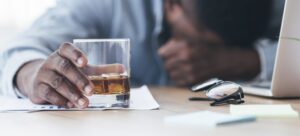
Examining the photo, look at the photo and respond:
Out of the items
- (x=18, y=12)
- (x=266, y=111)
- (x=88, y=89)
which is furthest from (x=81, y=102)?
(x=18, y=12)

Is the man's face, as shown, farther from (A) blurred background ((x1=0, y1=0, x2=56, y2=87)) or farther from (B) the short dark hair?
(A) blurred background ((x1=0, y1=0, x2=56, y2=87))

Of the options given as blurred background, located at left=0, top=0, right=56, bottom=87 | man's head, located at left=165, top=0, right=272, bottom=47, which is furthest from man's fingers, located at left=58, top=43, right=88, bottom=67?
blurred background, located at left=0, top=0, right=56, bottom=87

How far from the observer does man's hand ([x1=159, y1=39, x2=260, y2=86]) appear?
180 centimetres

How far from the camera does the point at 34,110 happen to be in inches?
44.8

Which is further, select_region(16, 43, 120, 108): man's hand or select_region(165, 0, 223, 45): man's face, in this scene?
select_region(165, 0, 223, 45): man's face

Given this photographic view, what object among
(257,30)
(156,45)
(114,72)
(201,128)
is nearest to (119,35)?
(156,45)

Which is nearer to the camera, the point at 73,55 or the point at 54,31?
the point at 73,55

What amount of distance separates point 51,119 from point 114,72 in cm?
20

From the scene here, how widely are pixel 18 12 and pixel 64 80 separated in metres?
1.05

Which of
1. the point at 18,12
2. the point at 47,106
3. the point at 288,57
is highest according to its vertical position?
the point at 18,12

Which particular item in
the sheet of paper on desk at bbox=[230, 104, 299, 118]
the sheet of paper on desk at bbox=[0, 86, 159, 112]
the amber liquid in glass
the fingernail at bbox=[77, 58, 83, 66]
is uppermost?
the fingernail at bbox=[77, 58, 83, 66]

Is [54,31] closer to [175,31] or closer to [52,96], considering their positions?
[175,31]

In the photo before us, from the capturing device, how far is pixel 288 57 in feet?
4.12

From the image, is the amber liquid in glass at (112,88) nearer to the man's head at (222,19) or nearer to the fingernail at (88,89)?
the fingernail at (88,89)
